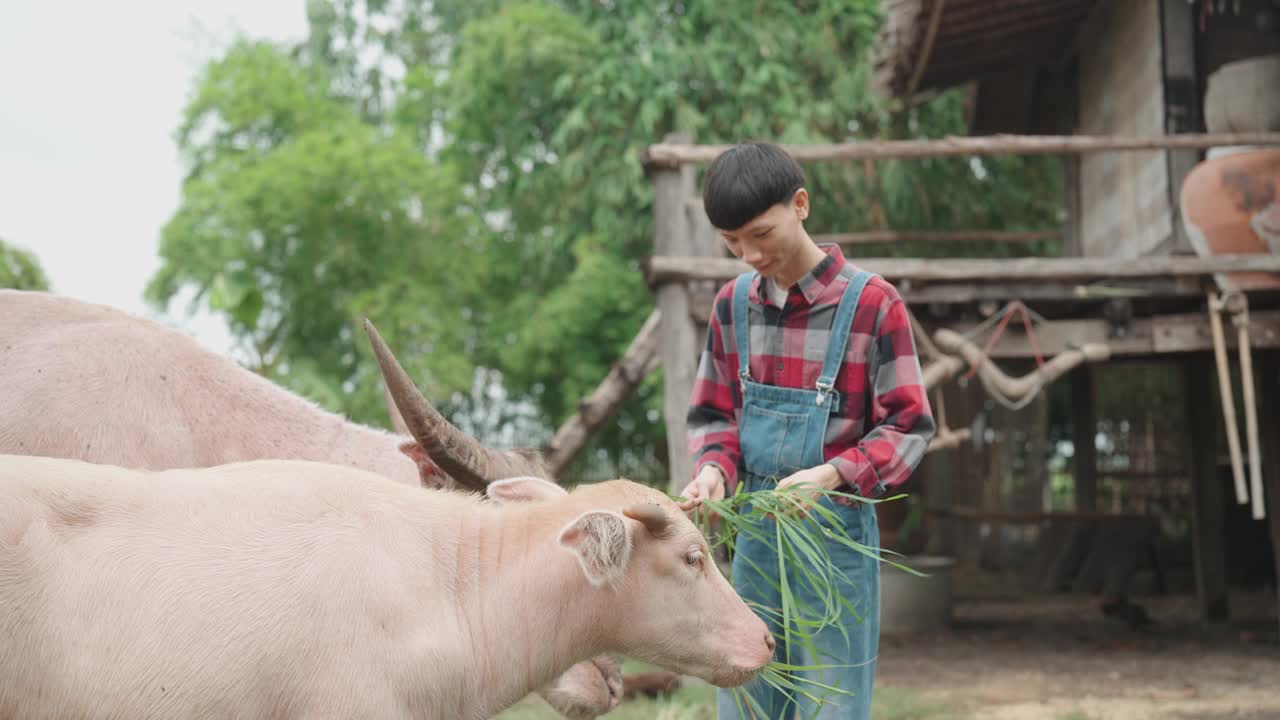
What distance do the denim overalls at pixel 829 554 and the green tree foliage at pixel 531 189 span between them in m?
12.0

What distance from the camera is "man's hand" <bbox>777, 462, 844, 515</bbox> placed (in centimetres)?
319

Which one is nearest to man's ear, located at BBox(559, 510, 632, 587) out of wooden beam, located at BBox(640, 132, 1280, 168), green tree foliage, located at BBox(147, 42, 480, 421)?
wooden beam, located at BBox(640, 132, 1280, 168)

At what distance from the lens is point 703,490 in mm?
3391

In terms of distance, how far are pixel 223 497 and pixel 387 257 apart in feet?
50.2

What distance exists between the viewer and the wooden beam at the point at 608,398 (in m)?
9.23

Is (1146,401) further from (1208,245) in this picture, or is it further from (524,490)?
(524,490)

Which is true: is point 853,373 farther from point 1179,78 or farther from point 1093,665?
point 1179,78

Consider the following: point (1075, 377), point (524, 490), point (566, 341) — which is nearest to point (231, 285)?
point (566, 341)

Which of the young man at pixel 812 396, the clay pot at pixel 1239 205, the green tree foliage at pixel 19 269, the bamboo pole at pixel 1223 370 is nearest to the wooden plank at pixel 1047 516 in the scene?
the bamboo pole at pixel 1223 370

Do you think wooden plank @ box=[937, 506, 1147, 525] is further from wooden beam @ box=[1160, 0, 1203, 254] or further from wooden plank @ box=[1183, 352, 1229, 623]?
wooden beam @ box=[1160, 0, 1203, 254]

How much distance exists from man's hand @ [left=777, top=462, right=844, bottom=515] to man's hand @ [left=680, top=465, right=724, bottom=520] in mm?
243

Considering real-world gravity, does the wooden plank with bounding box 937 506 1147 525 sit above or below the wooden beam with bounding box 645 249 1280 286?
below

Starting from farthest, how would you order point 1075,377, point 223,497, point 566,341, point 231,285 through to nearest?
point 566,341 → point 231,285 → point 1075,377 → point 223,497

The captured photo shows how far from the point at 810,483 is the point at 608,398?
6.20 metres
